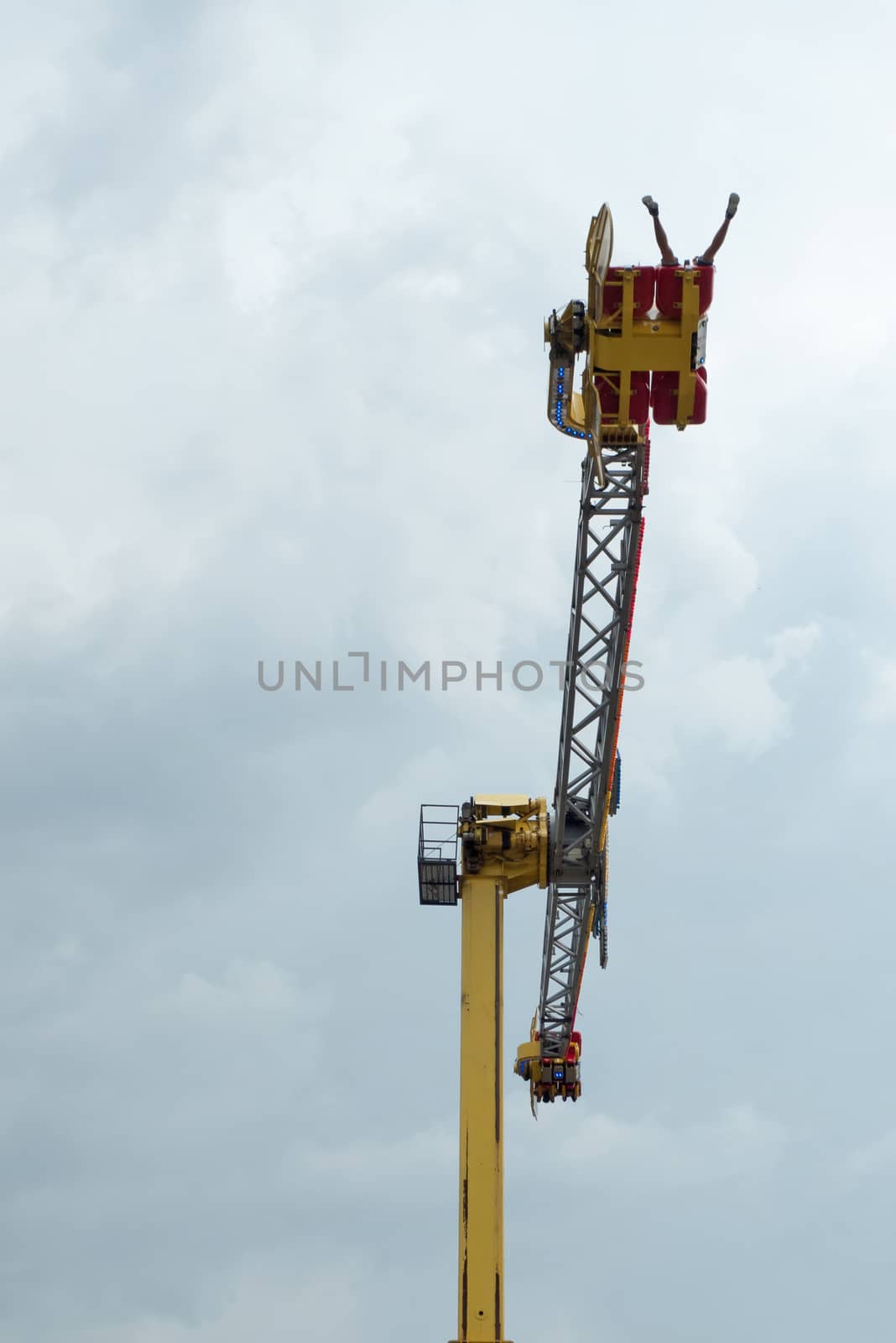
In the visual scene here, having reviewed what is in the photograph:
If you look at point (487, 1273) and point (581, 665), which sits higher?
point (581, 665)

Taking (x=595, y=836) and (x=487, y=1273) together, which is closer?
(x=487, y=1273)

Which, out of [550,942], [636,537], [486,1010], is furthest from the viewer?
[550,942]

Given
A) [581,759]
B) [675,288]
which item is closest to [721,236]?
[675,288]

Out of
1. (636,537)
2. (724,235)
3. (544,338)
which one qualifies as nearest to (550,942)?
(636,537)

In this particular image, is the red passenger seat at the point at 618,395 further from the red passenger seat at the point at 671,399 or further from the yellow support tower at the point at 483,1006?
the yellow support tower at the point at 483,1006

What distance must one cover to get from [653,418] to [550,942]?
1558 cm

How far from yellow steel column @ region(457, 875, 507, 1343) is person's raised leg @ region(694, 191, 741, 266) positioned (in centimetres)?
1361

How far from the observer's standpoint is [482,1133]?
3189 cm

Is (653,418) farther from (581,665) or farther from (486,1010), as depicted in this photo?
(486,1010)

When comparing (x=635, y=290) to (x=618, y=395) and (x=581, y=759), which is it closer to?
(x=618, y=395)

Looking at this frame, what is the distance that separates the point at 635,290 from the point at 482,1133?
15725mm

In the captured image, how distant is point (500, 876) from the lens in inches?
1328

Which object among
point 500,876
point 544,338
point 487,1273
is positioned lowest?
point 487,1273

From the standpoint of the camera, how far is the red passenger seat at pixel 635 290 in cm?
2552
